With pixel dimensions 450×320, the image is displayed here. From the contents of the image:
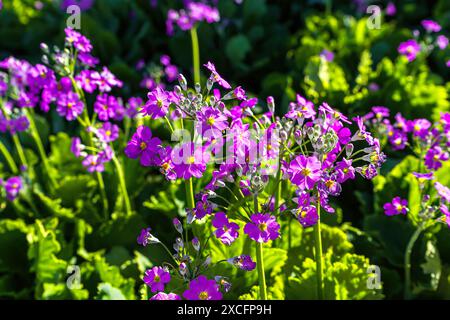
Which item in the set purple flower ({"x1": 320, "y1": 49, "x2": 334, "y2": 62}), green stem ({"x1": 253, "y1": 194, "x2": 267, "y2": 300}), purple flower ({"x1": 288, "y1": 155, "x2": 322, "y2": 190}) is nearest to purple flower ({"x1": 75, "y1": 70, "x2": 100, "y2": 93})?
green stem ({"x1": 253, "y1": 194, "x2": 267, "y2": 300})

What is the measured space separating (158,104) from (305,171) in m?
0.44

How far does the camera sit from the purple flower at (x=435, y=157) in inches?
86.4

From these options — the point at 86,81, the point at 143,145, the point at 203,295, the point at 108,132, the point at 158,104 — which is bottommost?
the point at 203,295

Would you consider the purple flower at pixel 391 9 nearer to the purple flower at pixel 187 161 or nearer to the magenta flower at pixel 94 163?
the magenta flower at pixel 94 163

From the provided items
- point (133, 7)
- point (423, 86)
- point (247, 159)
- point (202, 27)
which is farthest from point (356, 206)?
point (133, 7)

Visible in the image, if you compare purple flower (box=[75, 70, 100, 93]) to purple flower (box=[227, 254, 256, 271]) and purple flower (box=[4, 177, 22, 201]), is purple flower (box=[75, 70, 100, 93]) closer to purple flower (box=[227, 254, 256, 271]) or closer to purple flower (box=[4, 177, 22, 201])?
purple flower (box=[4, 177, 22, 201])

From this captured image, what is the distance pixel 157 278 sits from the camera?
1.62 meters

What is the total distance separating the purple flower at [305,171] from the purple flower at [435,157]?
88 cm

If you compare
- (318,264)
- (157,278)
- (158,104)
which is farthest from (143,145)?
(318,264)

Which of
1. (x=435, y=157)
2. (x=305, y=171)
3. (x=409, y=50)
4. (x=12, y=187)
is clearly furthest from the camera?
(x=409, y=50)

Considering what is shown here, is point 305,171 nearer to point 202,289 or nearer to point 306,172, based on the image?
point 306,172

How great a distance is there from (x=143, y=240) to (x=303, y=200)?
47 centimetres

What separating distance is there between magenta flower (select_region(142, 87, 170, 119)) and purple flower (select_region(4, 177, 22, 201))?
4.95 feet

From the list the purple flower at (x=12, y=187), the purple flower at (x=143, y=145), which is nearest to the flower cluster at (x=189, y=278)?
the purple flower at (x=143, y=145)
